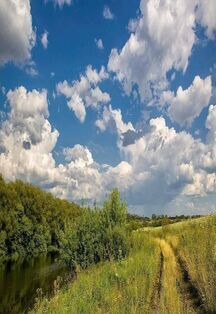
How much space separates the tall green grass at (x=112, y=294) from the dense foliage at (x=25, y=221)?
52102 millimetres

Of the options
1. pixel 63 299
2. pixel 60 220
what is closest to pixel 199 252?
pixel 63 299

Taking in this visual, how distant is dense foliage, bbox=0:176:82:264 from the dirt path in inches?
2045

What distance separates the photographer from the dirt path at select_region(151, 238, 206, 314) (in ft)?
40.6

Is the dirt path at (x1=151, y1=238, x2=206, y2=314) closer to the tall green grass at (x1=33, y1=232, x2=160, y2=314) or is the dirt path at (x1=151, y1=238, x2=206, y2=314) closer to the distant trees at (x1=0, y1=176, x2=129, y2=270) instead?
the tall green grass at (x1=33, y1=232, x2=160, y2=314)

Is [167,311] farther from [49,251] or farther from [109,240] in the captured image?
[49,251]

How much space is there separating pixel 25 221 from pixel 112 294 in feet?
235

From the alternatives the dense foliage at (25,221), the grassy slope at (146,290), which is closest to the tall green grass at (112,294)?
the grassy slope at (146,290)

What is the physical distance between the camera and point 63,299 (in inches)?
699

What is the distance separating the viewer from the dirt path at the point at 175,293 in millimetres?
12366

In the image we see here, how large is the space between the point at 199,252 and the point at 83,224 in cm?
1281

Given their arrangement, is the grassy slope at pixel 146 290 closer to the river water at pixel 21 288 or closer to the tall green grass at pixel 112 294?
the tall green grass at pixel 112 294

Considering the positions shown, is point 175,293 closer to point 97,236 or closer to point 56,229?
point 97,236

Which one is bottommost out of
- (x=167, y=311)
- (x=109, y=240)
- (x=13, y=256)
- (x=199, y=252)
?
(x=167, y=311)

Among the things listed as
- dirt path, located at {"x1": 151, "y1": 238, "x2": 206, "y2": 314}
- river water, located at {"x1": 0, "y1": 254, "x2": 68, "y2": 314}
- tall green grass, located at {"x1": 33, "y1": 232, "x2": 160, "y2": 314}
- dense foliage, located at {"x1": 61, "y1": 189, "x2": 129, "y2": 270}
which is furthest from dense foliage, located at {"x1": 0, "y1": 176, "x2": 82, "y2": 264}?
tall green grass, located at {"x1": 33, "y1": 232, "x2": 160, "y2": 314}
